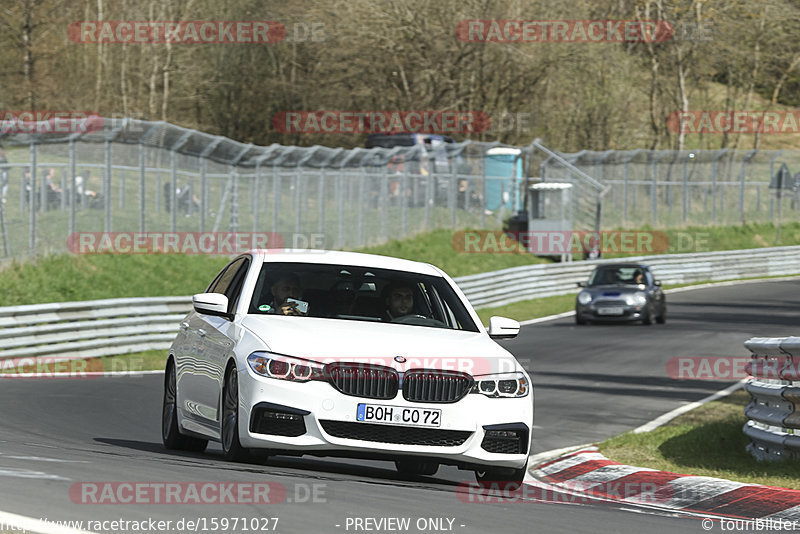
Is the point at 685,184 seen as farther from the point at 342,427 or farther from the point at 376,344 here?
the point at 342,427

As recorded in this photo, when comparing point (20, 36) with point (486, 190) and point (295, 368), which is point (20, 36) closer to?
point (486, 190)

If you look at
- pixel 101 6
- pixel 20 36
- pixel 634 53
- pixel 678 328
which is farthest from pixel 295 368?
pixel 634 53

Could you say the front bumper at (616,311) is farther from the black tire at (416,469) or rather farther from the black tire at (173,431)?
the black tire at (416,469)

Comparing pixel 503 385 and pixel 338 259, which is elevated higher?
pixel 338 259

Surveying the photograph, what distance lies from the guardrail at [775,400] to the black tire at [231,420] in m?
4.35

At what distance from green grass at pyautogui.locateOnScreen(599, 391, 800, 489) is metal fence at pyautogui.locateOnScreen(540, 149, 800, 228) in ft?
112

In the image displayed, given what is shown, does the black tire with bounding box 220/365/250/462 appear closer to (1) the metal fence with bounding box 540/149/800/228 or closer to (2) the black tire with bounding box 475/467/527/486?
(2) the black tire with bounding box 475/467/527/486

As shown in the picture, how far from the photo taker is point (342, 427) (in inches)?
323

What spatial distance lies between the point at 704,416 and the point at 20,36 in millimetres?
37236

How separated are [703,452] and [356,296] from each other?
14.3 ft

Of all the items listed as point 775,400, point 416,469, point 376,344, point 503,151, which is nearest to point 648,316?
point 503,151

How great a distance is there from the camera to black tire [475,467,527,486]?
883 cm

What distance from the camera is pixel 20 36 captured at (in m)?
47.5

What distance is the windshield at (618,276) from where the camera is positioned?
30500 mm
